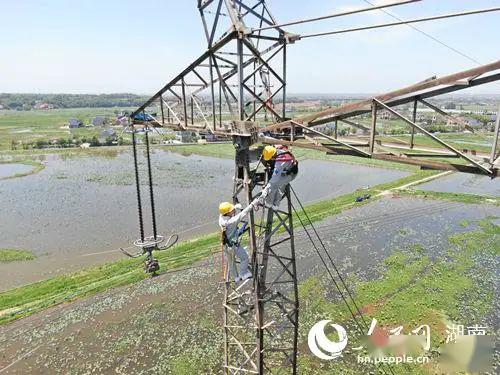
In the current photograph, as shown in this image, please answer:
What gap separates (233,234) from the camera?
A: 8.10 meters

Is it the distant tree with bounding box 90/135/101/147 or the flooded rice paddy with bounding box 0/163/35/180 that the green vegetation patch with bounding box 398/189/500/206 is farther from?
the distant tree with bounding box 90/135/101/147

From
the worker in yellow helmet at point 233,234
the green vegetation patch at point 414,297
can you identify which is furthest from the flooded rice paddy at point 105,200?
the worker in yellow helmet at point 233,234

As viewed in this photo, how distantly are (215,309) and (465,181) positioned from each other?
1654 inches

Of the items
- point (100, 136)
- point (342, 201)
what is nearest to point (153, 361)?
point (342, 201)

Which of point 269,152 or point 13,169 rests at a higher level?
point 269,152

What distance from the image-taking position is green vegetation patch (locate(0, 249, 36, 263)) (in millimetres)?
23031

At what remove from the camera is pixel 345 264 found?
2227cm

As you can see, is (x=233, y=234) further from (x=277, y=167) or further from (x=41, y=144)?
(x=41, y=144)

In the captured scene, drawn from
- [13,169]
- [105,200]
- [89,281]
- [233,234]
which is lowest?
[89,281]

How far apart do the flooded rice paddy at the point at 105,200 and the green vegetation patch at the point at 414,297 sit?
43.5ft

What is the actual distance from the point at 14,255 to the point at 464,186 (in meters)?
46.8

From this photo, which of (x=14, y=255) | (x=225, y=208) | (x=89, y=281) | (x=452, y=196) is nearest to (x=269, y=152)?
(x=225, y=208)

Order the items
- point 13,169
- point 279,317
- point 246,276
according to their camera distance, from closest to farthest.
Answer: point 246,276 → point 279,317 → point 13,169

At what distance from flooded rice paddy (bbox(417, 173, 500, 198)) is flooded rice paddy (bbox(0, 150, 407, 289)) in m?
5.92
